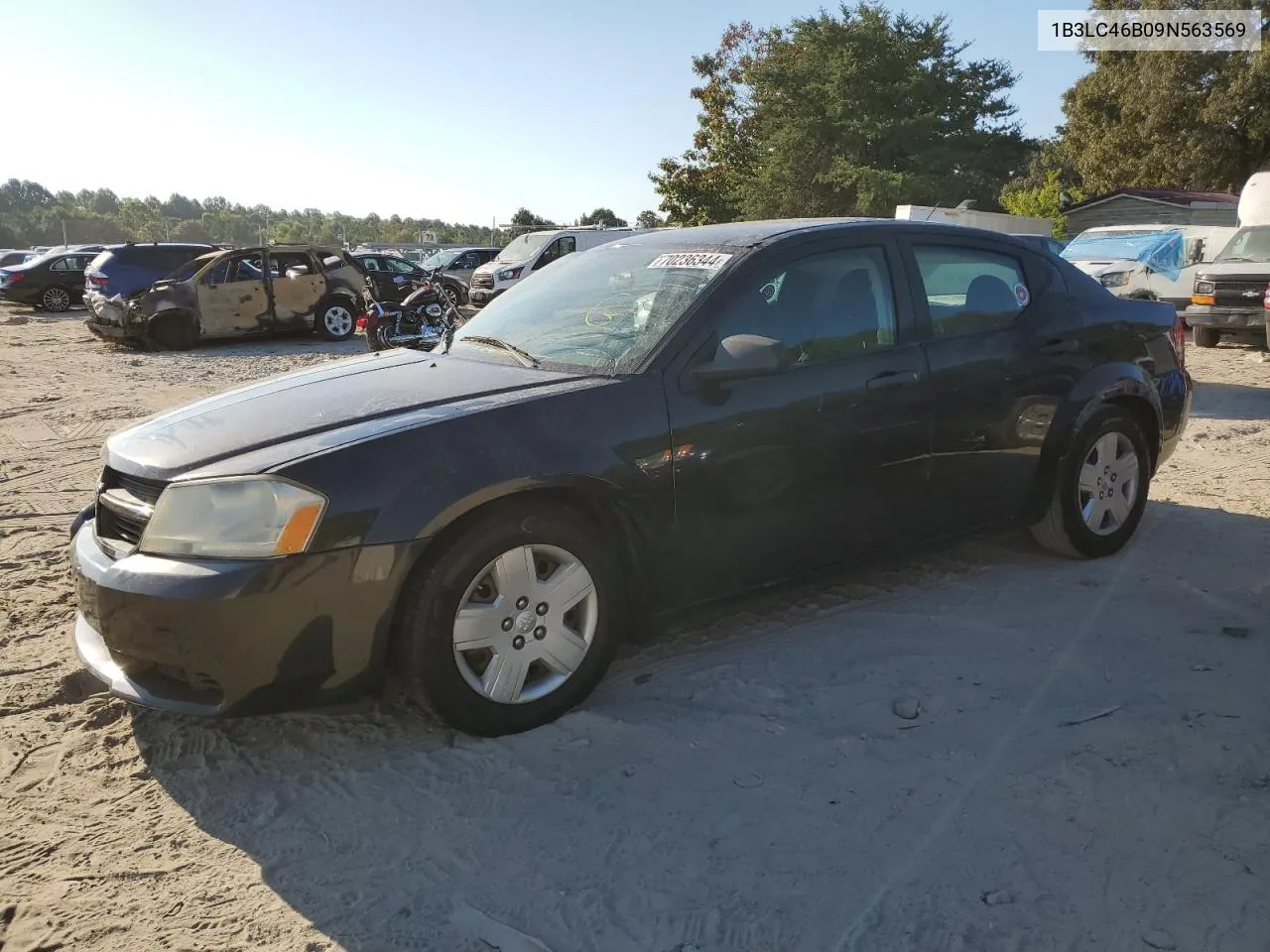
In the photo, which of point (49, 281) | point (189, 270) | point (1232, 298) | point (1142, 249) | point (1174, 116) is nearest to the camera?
point (1232, 298)

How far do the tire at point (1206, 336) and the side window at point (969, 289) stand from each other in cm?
1093

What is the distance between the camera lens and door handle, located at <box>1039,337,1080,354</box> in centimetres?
435

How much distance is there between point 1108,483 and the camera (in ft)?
15.3

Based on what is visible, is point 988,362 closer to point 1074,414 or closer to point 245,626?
point 1074,414

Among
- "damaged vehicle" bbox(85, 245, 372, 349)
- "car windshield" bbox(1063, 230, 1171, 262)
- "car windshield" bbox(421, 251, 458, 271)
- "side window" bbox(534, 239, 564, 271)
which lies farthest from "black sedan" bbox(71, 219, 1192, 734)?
"car windshield" bbox(421, 251, 458, 271)

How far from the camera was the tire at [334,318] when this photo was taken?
16375 millimetres

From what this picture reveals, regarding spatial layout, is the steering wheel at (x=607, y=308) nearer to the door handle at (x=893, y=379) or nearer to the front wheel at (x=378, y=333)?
the door handle at (x=893, y=379)

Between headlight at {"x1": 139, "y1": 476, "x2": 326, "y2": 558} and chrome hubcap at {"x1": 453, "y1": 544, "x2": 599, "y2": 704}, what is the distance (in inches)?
20.9

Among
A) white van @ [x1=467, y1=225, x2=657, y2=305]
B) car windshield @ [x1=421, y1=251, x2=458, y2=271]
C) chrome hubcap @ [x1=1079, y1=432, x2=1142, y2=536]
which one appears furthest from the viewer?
car windshield @ [x1=421, y1=251, x2=458, y2=271]

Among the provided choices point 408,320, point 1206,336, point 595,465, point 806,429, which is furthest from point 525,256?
point 595,465

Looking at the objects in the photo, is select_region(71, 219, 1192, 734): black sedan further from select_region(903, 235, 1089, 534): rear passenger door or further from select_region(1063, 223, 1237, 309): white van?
select_region(1063, 223, 1237, 309): white van

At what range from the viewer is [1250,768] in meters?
2.86

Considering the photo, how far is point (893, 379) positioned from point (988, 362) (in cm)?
59

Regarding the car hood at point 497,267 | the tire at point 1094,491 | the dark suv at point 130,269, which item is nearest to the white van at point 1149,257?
the tire at point 1094,491
